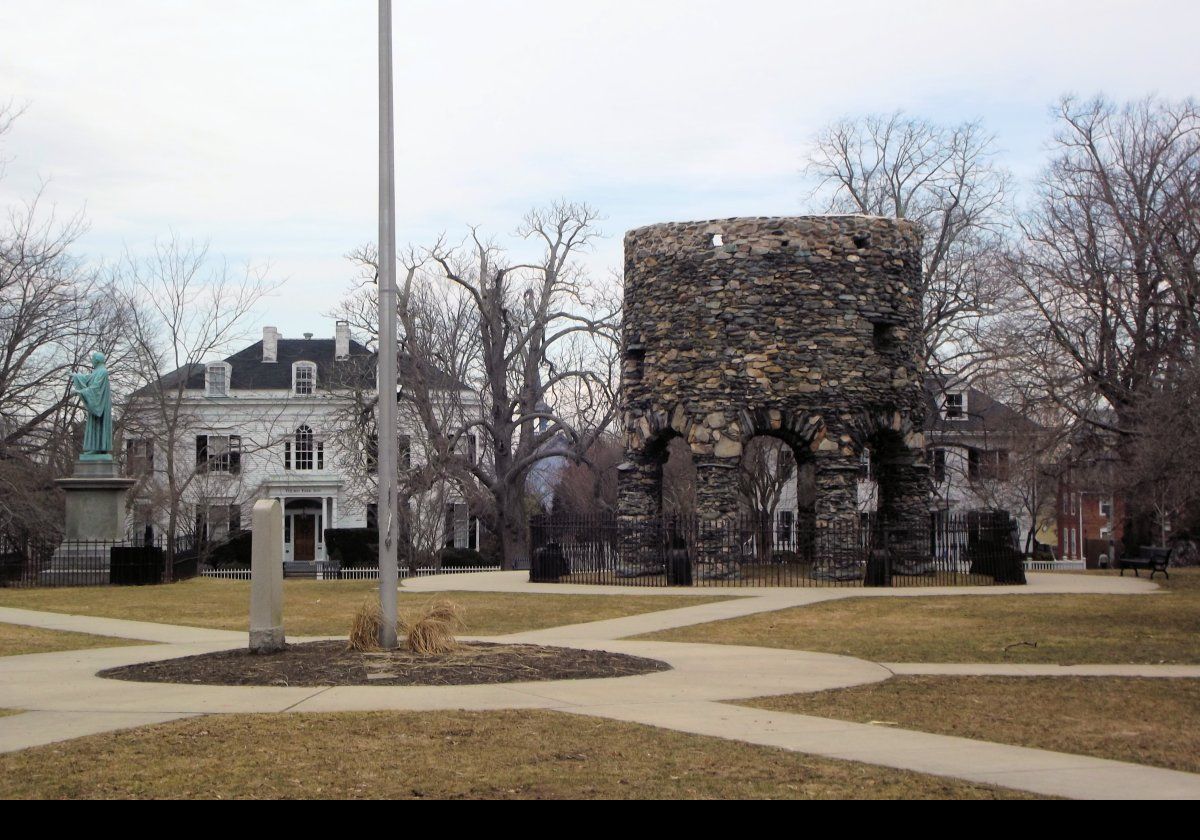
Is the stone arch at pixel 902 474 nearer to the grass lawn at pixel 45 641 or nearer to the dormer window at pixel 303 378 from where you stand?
the grass lawn at pixel 45 641

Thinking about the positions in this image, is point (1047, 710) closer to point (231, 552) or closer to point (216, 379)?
point (231, 552)

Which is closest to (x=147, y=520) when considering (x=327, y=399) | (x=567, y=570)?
(x=327, y=399)

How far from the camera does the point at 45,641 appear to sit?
687 inches

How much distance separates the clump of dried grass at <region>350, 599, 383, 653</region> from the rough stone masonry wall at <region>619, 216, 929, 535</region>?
15.5 m

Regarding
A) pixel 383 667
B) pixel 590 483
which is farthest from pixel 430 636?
pixel 590 483

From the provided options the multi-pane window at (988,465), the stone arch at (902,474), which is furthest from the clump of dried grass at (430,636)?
the multi-pane window at (988,465)

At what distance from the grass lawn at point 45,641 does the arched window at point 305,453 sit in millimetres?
47082

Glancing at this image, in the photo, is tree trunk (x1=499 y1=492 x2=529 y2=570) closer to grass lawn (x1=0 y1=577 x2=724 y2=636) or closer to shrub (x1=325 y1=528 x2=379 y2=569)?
shrub (x1=325 y1=528 x2=379 y2=569)

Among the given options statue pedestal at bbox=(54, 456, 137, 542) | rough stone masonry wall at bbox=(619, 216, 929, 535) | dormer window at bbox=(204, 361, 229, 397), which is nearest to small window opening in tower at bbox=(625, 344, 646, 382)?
rough stone masonry wall at bbox=(619, 216, 929, 535)

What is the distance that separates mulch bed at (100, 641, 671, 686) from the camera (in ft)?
41.9

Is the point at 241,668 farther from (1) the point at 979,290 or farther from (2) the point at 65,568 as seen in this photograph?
(1) the point at 979,290

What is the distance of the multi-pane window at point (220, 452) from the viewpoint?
57.3 metres

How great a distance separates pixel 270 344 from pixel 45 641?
53.9 meters
